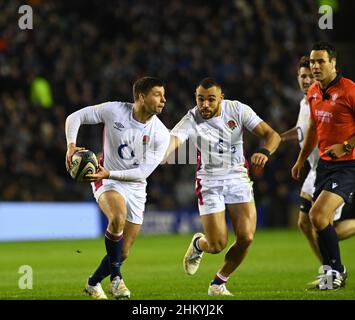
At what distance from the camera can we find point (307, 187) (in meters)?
10.6

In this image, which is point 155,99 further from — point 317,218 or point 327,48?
point 317,218

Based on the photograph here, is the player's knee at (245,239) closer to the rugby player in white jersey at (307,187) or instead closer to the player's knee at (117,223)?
the player's knee at (117,223)

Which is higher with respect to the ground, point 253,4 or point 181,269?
point 253,4

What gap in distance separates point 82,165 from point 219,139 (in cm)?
175

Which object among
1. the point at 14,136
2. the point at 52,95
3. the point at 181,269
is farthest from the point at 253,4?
the point at 181,269

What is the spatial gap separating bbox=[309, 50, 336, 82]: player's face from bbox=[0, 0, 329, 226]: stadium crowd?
10889 millimetres

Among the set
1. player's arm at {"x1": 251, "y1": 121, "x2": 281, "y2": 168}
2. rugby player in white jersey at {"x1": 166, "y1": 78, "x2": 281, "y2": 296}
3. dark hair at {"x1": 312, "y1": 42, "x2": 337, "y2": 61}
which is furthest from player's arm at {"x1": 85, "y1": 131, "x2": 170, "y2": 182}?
dark hair at {"x1": 312, "y1": 42, "x2": 337, "y2": 61}

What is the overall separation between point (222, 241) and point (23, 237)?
10918 millimetres

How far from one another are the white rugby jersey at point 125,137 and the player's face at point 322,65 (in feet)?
5.52

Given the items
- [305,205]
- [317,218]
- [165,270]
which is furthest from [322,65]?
[165,270]

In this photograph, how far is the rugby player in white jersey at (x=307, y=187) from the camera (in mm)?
10461
